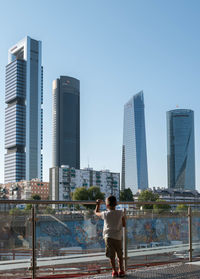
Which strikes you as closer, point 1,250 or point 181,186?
point 1,250

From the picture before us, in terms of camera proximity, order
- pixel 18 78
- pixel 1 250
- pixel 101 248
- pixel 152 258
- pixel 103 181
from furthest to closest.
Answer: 1. pixel 18 78
2. pixel 103 181
3. pixel 152 258
4. pixel 101 248
5. pixel 1 250

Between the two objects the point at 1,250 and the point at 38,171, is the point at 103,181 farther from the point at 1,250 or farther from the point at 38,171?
the point at 1,250

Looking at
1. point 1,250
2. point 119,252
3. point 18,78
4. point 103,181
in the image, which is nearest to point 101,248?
point 119,252

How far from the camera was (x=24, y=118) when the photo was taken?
191000 mm

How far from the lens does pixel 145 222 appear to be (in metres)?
6.36

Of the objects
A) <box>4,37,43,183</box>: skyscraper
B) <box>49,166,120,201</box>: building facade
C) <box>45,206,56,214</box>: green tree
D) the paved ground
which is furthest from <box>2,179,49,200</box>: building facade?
<box>45,206,56,214</box>: green tree

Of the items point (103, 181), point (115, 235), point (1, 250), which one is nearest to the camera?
point (1, 250)

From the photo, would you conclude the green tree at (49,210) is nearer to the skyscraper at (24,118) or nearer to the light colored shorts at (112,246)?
the light colored shorts at (112,246)

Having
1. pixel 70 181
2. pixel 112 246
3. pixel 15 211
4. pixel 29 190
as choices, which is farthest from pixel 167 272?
pixel 29 190

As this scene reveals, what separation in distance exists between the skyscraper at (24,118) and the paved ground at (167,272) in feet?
606

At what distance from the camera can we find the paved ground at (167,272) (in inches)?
211

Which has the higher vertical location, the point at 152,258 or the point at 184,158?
the point at 184,158

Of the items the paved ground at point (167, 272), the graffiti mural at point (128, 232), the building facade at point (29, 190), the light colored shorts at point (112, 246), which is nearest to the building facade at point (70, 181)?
the building facade at point (29, 190)

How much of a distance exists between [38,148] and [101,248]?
7641 inches
